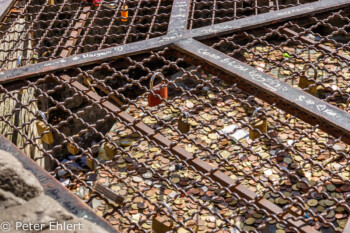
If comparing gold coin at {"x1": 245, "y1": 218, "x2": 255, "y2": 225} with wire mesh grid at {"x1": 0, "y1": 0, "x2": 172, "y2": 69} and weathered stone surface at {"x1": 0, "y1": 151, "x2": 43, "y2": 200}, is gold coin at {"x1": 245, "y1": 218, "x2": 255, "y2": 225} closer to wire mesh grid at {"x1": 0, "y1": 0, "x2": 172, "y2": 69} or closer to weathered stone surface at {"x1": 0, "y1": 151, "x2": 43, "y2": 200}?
wire mesh grid at {"x1": 0, "y1": 0, "x2": 172, "y2": 69}

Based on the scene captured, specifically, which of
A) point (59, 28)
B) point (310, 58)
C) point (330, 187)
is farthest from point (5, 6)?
point (310, 58)

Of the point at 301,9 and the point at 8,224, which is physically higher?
the point at 301,9

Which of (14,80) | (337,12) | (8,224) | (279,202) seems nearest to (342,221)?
(279,202)

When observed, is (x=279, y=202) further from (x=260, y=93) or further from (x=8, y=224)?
(x=8, y=224)

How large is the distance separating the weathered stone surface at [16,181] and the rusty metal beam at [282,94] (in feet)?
4.84

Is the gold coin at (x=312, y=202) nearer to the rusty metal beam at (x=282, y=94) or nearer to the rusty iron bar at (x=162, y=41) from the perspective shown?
the rusty iron bar at (x=162, y=41)

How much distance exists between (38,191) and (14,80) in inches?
52.2

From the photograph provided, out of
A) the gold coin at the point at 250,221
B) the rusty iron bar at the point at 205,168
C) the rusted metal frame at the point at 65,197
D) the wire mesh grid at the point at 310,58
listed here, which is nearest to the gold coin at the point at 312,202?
the gold coin at the point at 250,221

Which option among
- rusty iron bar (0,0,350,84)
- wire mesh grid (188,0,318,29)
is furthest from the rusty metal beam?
wire mesh grid (188,0,318,29)

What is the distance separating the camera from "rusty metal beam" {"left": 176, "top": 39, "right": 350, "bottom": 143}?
250cm

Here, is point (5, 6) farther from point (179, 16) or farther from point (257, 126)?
point (257, 126)

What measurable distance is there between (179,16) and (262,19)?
635 mm

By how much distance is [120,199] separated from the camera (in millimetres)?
2473

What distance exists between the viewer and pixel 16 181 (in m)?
1.80
